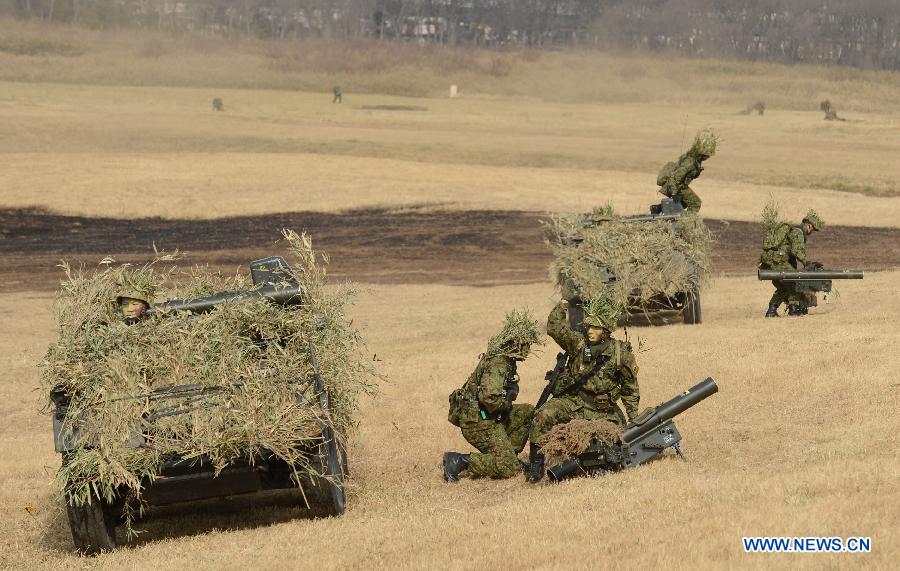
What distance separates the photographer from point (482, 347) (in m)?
19.7

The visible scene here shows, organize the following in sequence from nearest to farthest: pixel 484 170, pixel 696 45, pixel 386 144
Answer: pixel 484 170 → pixel 386 144 → pixel 696 45

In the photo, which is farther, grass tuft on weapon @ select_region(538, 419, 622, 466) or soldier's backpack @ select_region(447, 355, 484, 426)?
soldier's backpack @ select_region(447, 355, 484, 426)

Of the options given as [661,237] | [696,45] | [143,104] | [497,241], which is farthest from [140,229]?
[696,45]

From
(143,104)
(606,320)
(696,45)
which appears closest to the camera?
(606,320)

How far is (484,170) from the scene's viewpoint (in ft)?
156

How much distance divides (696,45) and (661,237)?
5051 inches

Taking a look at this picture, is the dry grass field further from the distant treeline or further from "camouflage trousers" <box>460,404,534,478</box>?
the distant treeline

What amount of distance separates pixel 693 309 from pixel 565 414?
948 cm

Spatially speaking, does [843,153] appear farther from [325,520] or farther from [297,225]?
[325,520]

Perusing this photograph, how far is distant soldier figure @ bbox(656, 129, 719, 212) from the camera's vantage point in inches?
830

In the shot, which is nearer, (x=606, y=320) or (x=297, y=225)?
(x=606, y=320)

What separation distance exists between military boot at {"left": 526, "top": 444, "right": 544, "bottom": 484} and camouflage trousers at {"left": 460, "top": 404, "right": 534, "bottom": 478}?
14.3 inches

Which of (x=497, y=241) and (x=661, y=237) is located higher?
(x=661, y=237)

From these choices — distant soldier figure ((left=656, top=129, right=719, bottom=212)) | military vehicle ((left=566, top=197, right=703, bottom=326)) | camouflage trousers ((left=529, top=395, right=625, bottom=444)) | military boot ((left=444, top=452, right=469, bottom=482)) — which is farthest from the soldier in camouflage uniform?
distant soldier figure ((left=656, top=129, right=719, bottom=212))
